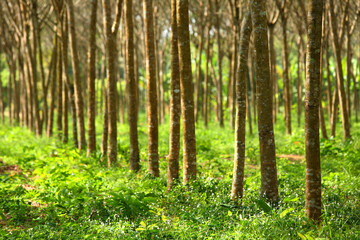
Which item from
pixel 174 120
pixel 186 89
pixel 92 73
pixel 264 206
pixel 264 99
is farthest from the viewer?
pixel 92 73

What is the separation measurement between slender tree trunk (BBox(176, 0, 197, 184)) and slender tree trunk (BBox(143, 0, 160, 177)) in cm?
110

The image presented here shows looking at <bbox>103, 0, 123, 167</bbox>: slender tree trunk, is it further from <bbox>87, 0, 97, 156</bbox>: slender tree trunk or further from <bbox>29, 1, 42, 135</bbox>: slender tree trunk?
<bbox>29, 1, 42, 135</bbox>: slender tree trunk

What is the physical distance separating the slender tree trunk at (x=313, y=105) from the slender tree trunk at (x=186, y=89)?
2300mm

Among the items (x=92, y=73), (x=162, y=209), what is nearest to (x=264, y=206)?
(x=162, y=209)

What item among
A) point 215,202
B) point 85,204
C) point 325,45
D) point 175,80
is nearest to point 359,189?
point 215,202

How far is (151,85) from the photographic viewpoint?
678cm

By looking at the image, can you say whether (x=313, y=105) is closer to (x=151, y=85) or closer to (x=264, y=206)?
(x=264, y=206)

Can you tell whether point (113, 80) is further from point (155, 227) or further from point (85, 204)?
point (155, 227)

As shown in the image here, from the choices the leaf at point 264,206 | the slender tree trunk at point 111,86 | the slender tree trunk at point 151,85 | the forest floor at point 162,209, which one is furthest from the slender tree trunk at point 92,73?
the leaf at point 264,206

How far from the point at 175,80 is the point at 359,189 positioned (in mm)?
3719

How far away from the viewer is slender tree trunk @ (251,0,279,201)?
15.1 feet

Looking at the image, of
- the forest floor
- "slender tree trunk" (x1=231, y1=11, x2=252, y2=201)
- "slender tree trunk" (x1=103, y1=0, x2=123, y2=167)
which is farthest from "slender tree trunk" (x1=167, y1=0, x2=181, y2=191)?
"slender tree trunk" (x1=103, y1=0, x2=123, y2=167)

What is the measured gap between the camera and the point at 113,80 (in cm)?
836

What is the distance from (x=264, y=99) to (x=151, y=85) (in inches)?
110
